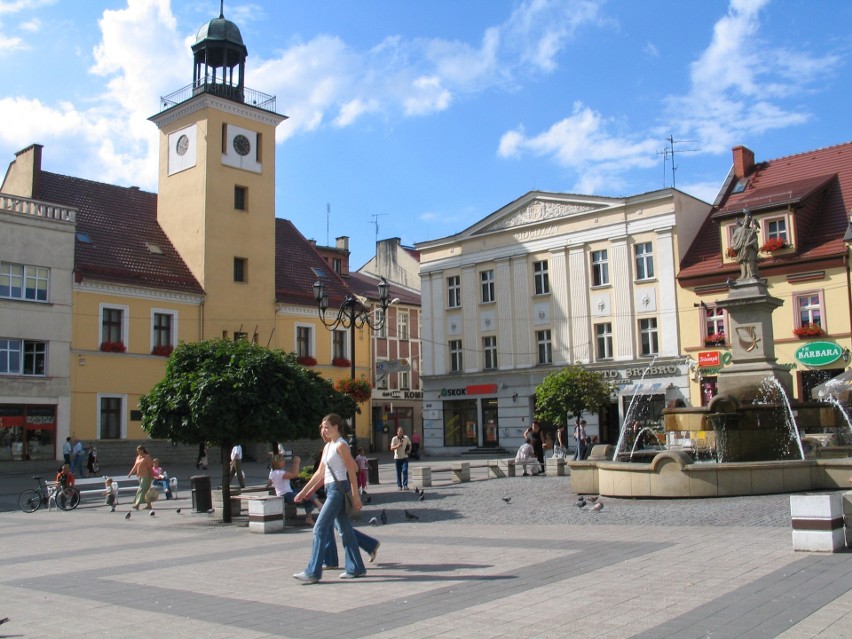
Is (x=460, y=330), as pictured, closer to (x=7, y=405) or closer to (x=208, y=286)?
(x=208, y=286)

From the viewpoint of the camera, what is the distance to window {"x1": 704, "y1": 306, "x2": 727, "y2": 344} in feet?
123

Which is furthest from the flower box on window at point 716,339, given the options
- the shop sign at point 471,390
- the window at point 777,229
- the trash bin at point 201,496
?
the trash bin at point 201,496

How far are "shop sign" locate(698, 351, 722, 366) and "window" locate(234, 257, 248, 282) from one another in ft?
73.0

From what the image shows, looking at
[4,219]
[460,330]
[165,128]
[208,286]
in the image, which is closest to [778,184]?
[460,330]

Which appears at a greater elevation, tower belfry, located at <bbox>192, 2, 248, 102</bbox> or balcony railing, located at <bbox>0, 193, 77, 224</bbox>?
tower belfry, located at <bbox>192, 2, 248, 102</bbox>

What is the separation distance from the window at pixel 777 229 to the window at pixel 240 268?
968 inches

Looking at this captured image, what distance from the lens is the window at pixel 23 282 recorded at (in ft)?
109

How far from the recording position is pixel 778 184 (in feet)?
130

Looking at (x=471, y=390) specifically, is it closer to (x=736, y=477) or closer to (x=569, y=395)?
(x=569, y=395)

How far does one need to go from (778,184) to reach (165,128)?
1189 inches

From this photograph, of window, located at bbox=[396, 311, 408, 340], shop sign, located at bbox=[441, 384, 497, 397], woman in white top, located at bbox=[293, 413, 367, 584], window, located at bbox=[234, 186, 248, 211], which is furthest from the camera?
window, located at bbox=[396, 311, 408, 340]

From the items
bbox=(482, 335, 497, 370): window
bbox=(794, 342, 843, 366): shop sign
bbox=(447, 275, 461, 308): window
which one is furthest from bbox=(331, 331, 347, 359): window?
bbox=(794, 342, 843, 366): shop sign

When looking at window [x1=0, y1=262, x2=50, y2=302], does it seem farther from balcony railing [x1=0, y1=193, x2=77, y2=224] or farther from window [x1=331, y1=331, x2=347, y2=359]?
window [x1=331, y1=331, x2=347, y2=359]

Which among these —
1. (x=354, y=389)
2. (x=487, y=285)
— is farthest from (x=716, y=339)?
(x=354, y=389)
